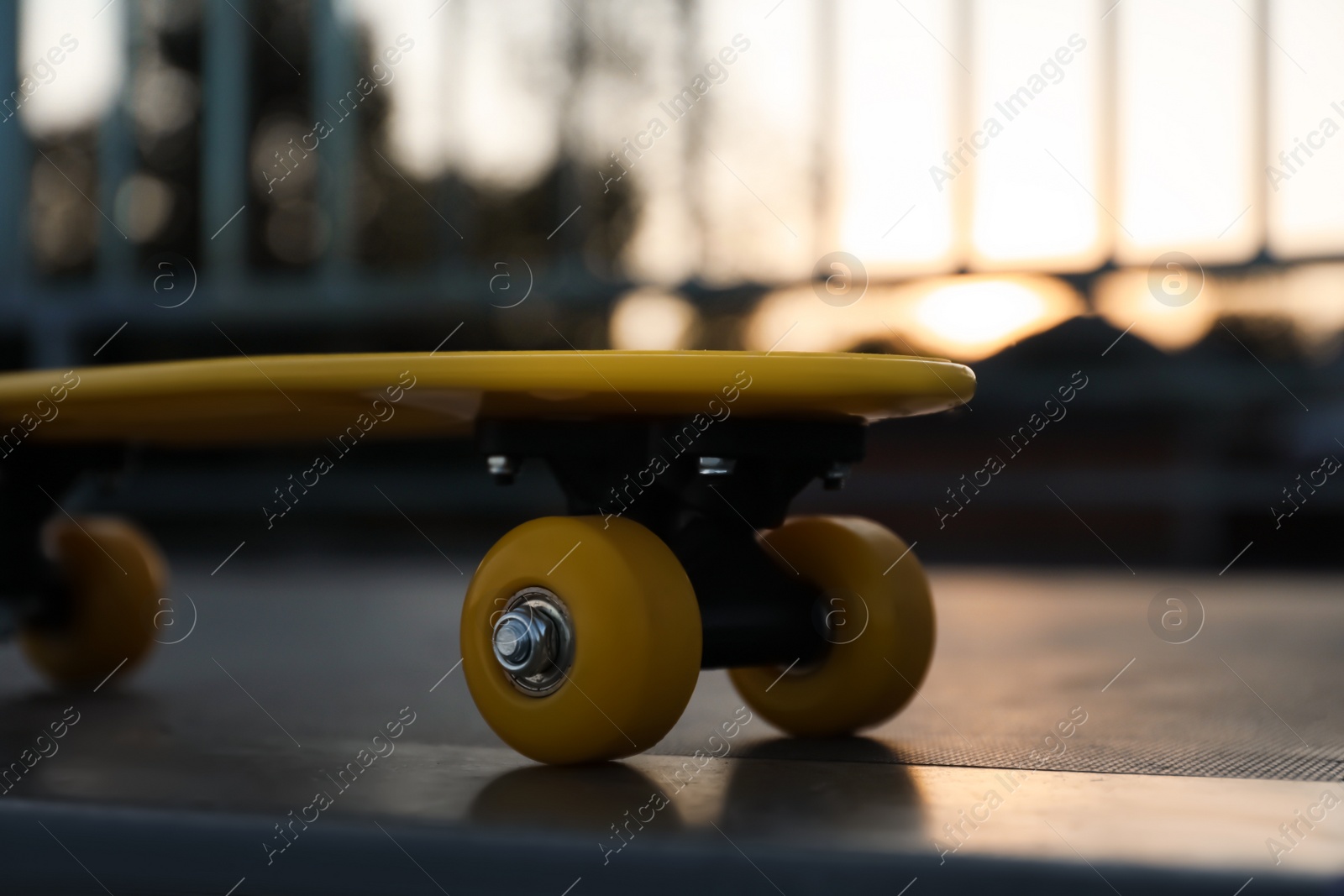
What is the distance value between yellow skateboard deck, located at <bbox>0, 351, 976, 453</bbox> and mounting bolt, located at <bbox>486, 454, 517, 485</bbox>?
0.05m

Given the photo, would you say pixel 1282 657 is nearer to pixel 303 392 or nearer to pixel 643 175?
pixel 303 392

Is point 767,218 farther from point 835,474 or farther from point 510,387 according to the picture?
point 510,387

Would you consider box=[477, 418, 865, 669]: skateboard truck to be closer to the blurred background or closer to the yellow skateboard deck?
the yellow skateboard deck

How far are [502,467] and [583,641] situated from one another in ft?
0.93

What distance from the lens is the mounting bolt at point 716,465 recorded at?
4.18ft

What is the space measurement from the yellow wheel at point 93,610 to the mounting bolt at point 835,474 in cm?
111

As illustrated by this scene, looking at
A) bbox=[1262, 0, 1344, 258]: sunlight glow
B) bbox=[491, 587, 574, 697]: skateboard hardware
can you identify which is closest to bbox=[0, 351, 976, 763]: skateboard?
bbox=[491, 587, 574, 697]: skateboard hardware

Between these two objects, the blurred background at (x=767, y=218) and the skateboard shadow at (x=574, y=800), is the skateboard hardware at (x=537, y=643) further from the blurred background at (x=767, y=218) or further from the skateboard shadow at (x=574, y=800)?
the blurred background at (x=767, y=218)

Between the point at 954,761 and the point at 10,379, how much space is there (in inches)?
47.2

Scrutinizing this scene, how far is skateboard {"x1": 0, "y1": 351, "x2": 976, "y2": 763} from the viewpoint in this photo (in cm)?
115

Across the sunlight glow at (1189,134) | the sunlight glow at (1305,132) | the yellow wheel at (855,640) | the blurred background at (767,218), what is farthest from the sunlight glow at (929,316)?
the yellow wheel at (855,640)

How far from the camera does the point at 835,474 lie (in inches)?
54.4

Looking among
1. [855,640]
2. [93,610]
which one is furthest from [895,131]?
[855,640]

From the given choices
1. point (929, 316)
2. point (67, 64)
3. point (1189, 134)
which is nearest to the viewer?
point (1189, 134)
